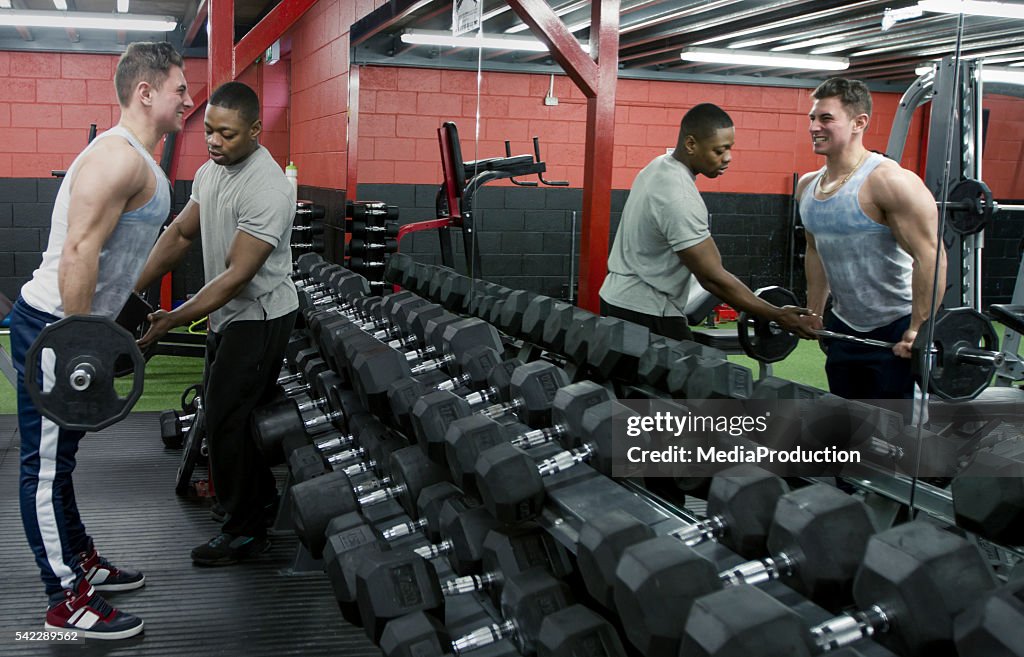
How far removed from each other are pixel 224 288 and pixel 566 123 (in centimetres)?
133

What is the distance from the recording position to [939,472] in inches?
57.0

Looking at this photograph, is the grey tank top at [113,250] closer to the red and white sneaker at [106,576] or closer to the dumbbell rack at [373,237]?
the red and white sneaker at [106,576]

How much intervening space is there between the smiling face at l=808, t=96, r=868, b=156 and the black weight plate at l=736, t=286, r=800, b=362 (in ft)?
1.00

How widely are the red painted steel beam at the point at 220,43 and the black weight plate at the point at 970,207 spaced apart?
2902mm

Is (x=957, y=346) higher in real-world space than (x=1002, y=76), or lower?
lower

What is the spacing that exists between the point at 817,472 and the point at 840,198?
0.53 meters

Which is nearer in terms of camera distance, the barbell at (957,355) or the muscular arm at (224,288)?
the barbell at (957,355)

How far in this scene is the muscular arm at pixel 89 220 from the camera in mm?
2088

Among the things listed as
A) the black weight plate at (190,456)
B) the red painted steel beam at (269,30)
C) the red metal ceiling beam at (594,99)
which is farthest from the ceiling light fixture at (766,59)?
the red painted steel beam at (269,30)

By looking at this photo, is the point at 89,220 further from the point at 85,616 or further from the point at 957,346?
the point at 957,346

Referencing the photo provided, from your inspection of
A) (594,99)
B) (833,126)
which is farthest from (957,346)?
(594,99)

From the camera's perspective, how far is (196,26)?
6.52 metres

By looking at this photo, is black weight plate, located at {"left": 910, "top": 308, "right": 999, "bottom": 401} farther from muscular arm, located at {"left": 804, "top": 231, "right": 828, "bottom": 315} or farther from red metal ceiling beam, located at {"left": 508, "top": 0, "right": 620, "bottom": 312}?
red metal ceiling beam, located at {"left": 508, "top": 0, "right": 620, "bottom": 312}

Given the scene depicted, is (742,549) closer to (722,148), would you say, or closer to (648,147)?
(722,148)
